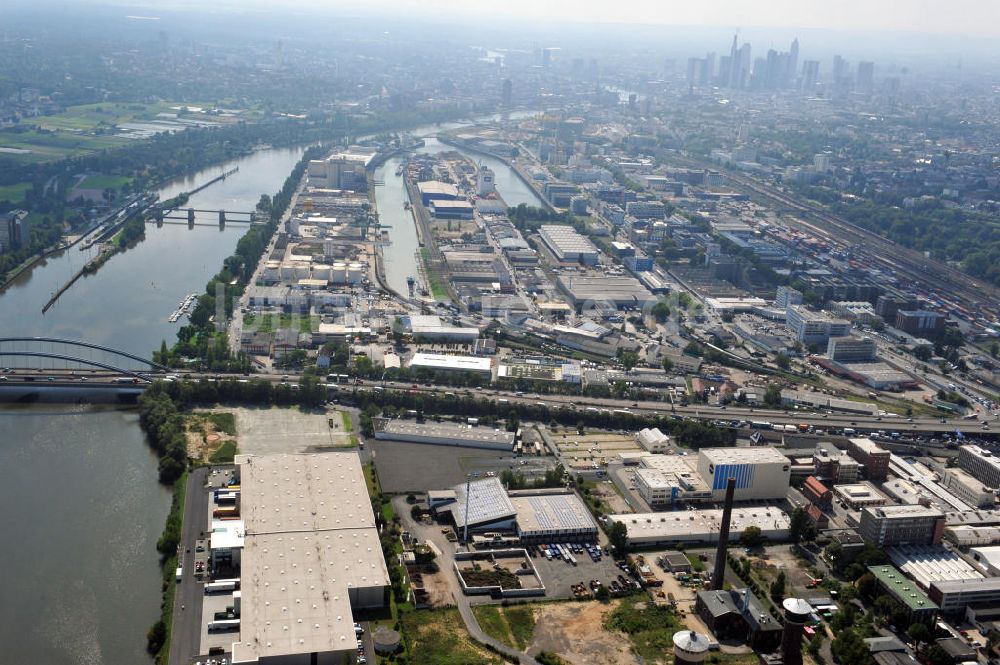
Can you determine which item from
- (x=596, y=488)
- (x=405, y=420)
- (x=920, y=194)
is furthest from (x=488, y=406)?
(x=920, y=194)

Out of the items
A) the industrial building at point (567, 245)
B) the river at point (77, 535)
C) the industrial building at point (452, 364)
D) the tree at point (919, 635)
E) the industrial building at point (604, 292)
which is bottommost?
the river at point (77, 535)

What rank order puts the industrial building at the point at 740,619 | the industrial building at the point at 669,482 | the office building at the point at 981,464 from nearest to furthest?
the industrial building at the point at 740,619
the industrial building at the point at 669,482
the office building at the point at 981,464

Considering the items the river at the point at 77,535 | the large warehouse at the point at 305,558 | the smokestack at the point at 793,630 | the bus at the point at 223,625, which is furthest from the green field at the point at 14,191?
the smokestack at the point at 793,630

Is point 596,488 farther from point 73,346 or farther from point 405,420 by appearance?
point 73,346

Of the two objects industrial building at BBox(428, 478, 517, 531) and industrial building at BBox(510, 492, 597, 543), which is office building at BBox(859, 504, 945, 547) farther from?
industrial building at BBox(428, 478, 517, 531)

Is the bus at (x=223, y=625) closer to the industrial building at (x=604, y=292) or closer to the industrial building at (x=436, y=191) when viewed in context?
the industrial building at (x=604, y=292)

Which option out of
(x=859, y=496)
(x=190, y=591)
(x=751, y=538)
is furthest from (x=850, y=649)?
(x=190, y=591)
